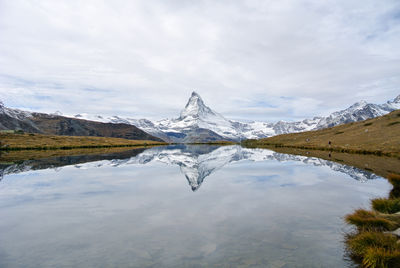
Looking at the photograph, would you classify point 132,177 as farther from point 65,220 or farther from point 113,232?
point 113,232

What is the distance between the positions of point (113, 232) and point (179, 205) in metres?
6.06

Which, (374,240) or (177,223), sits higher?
(374,240)

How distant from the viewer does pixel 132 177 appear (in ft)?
102

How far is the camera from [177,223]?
1460cm

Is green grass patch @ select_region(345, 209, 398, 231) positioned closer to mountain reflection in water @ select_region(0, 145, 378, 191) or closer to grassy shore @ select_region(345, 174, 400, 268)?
grassy shore @ select_region(345, 174, 400, 268)

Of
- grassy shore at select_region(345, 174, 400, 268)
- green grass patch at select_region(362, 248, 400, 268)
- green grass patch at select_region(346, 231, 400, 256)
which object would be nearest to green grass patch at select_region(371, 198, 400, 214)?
grassy shore at select_region(345, 174, 400, 268)

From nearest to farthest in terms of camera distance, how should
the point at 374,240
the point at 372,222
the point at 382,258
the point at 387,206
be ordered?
the point at 382,258 → the point at 374,240 → the point at 372,222 → the point at 387,206

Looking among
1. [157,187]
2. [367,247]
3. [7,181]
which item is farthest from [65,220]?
[7,181]

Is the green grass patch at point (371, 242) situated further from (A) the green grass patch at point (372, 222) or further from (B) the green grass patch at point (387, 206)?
(B) the green grass patch at point (387, 206)

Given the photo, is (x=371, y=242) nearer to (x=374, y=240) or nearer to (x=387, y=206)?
(x=374, y=240)

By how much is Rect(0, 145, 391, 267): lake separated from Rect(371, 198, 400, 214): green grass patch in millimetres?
1671

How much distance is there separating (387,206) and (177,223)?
39.9 ft

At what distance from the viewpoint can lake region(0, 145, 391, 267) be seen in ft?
34.5

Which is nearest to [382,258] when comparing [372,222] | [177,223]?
[372,222]
